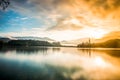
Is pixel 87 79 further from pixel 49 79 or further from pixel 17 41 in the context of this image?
pixel 17 41

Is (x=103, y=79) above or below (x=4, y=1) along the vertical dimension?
below

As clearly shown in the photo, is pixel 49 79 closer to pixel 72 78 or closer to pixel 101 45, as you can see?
pixel 72 78

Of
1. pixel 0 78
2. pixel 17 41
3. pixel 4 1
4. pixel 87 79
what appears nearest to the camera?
pixel 0 78

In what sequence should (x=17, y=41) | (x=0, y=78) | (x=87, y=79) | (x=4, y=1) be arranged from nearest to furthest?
(x=0, y=78) < (x=87, y=79) < (x=4, y=1) < (x=17, y=41)

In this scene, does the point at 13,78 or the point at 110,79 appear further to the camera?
the point at 110,79

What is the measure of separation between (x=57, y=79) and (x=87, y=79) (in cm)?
145

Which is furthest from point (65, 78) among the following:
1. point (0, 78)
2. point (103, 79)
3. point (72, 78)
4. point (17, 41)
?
point (17, 41)

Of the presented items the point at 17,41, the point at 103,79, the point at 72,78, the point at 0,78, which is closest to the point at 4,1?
the point at 0,78

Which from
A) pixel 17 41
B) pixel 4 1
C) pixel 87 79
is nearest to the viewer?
pixel 87 79

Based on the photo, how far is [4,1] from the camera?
9453 millimetres

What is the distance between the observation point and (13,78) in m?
8.09

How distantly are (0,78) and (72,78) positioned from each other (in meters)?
3.33

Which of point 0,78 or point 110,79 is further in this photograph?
point 110,79

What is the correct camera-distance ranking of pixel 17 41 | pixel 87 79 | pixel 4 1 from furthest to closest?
pixel 17 41 < pixel 4 1 < pixel 87 79
